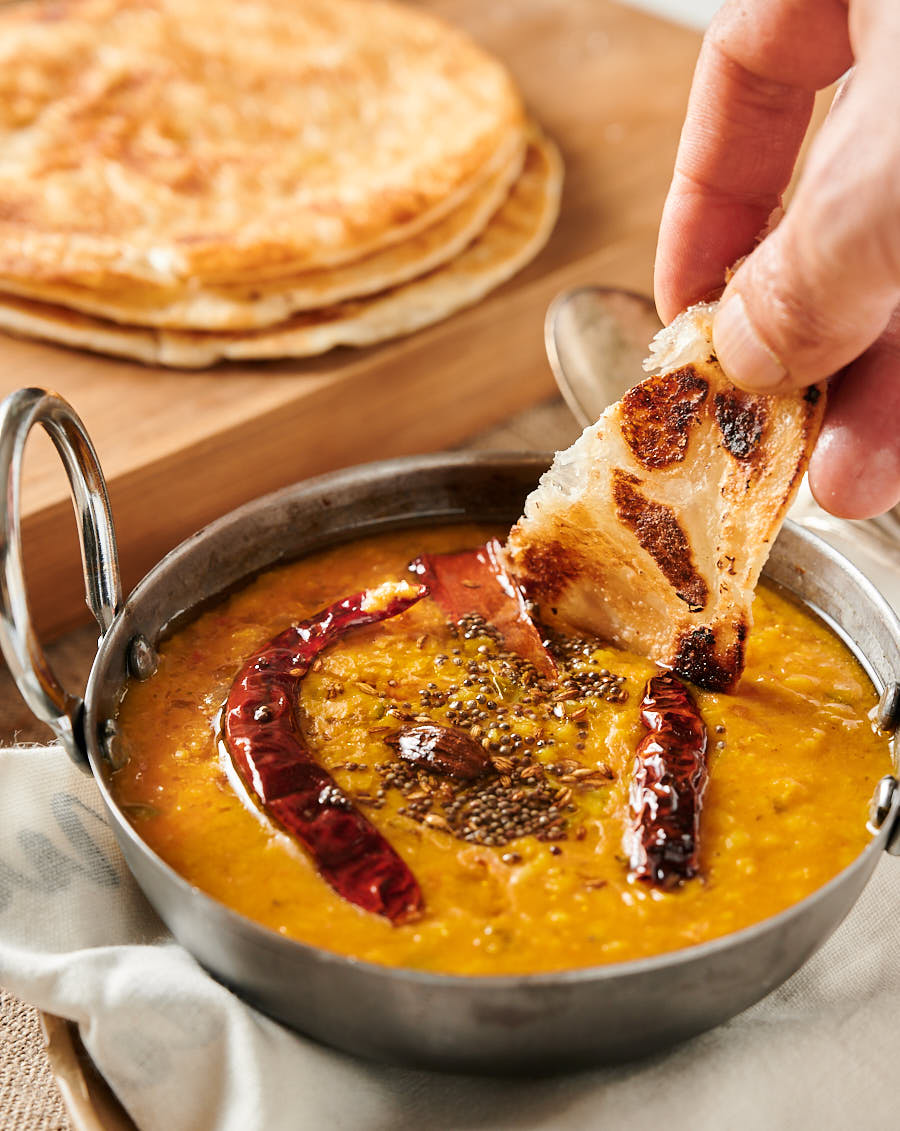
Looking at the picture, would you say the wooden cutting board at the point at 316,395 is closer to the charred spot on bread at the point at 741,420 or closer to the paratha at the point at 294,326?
the paratha at the point at 294,326

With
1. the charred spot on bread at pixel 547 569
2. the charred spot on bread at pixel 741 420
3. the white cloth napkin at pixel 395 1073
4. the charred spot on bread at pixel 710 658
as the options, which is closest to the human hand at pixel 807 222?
the charred spot on bread at pixel 741 420

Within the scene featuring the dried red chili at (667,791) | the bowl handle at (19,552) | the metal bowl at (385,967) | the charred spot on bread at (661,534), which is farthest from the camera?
the charred spot on bread at (661,534)

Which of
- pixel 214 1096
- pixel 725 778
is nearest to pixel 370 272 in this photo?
pixel 725 778

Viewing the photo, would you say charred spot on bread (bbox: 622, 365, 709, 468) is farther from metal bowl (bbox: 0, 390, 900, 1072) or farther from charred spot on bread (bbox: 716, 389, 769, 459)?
metal bowl (bbox: 0, 390, 900, 1072)

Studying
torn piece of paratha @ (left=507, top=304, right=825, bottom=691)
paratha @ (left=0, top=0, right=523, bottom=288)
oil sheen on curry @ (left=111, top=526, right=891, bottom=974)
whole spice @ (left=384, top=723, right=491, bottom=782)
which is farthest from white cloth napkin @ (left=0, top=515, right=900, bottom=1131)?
paratha @ (left=0, top=0, right=523, bottom=288)

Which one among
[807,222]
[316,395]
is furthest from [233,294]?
[807,222]

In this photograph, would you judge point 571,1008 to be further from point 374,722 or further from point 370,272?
point 370,272
